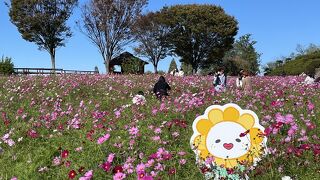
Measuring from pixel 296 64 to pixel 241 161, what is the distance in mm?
49568

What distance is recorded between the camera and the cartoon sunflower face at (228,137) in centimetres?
491

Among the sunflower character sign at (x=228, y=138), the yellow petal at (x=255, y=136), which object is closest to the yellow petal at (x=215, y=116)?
the sunflower character sign at (x=228, y=138)

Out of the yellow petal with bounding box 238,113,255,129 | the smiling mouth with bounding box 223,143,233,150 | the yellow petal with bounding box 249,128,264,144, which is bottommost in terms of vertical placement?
the smiling mouth with bounding box 223,143,233,150

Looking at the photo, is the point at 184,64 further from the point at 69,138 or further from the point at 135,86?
the point at 69,138

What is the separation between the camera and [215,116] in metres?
5.16

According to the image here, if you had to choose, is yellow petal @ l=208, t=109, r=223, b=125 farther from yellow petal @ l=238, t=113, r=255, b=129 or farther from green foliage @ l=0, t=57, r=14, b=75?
green foliage @ l=0, t=57, r=14, b=75

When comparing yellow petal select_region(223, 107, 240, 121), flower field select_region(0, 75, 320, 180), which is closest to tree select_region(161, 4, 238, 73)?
flower field select_region(0, 75, 320, 180)

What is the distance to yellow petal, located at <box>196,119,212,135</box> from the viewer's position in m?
5.14

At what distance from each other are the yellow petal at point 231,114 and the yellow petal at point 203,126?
0.18 metres

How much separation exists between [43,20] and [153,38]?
1281cm

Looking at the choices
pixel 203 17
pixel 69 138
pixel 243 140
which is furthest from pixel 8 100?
pixel 203 17

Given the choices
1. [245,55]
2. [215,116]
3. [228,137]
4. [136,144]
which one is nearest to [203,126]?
[215,116]

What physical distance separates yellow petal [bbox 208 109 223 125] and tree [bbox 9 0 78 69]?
44.0 metres

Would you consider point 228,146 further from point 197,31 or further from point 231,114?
point 197,31
